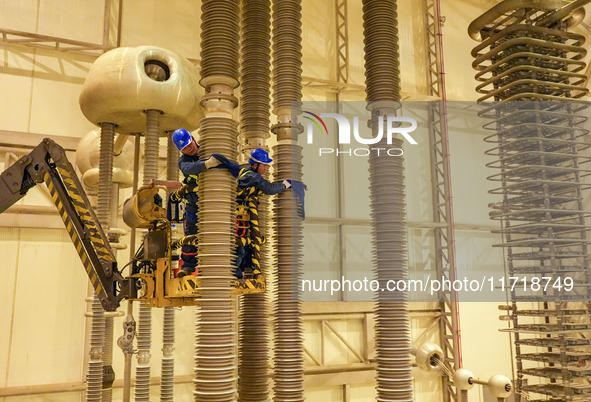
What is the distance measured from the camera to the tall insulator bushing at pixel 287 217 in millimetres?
4910

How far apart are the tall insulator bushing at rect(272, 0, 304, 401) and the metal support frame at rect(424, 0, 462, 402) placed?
29.6 ft

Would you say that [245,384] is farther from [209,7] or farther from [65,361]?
[65,361]

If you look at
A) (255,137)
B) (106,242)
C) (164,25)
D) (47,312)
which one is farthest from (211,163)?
(164,25)

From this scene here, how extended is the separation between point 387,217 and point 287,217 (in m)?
0.96

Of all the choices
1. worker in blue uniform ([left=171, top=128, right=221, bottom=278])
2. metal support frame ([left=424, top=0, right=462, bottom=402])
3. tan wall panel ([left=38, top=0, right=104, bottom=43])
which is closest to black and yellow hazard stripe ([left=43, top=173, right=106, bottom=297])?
worker in blue uniform ([left=171, top=128, right=221, bottom=278])

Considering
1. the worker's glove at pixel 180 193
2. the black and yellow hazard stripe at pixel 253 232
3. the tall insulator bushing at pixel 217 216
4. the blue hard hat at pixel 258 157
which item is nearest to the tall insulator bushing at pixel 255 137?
the black and yellow hazard stripe at pixel 253 232

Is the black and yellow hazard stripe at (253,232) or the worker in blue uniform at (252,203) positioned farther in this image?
the black and yellow hazard stripe at (253,232)

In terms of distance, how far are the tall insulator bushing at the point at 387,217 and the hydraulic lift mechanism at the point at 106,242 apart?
1.24 meters

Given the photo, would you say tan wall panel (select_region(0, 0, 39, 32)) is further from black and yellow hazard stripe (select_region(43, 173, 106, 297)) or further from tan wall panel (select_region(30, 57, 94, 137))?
black and yellow hazard stripe (select_region(43, 173, 106, 297))

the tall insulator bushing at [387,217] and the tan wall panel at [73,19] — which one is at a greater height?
the tan wall panel at [73,19]

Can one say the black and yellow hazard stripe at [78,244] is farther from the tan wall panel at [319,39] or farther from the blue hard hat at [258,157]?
the tan wall panel at [319,39]

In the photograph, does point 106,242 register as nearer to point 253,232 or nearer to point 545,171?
point 253,232

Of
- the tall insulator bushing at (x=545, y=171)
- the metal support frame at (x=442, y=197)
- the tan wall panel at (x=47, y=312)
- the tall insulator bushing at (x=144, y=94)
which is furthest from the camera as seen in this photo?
the metal support frame at (x=442, y=197)

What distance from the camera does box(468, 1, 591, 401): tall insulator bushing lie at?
672 cm
